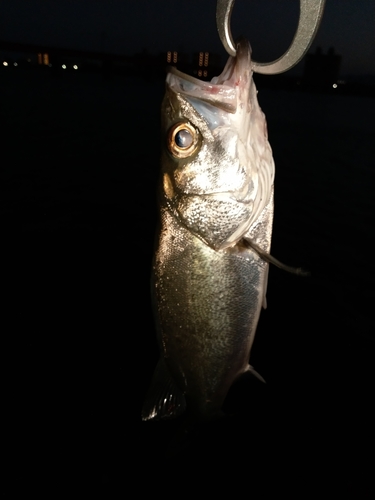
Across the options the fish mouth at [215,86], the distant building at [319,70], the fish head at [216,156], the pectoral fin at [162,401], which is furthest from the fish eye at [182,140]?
the distant building at [319,70]

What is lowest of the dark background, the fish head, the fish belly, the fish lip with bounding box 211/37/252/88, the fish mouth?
the dark background

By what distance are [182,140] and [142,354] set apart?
504cm

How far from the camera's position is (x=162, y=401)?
2242mm

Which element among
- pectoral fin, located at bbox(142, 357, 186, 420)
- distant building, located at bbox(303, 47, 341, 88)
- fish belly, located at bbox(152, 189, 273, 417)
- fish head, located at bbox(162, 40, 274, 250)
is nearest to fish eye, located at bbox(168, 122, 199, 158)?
fish head, located at bbox(162, 40, 274, 250)

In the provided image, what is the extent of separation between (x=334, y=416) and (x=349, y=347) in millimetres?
1554

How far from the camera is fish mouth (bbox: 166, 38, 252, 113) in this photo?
1.56 metres

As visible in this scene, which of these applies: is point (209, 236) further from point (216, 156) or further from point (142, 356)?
point (142, 356)

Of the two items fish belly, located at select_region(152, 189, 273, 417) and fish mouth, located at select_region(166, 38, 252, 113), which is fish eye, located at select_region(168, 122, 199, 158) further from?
fish belly, located at select_region(152, 189, 273, 417)

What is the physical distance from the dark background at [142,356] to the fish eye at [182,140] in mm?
1717

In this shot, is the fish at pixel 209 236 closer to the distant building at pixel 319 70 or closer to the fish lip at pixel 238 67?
the fish lip at pixel 238 67

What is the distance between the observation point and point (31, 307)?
7.05 metres

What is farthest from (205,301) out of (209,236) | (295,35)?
(295,35)

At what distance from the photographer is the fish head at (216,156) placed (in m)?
1.64

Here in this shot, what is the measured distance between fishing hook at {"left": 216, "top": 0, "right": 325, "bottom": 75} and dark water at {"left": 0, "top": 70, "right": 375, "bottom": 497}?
2171mm
